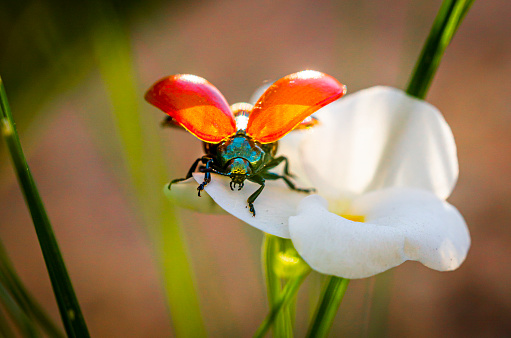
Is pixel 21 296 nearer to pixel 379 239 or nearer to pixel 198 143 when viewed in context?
pixel 379 239

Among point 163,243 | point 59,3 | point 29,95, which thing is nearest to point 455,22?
point 163,243

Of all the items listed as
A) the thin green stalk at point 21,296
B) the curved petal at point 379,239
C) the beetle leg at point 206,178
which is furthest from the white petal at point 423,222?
the thin green stalk at point 21,296

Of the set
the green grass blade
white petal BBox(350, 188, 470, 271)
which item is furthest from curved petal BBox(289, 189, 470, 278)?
the green grass blade

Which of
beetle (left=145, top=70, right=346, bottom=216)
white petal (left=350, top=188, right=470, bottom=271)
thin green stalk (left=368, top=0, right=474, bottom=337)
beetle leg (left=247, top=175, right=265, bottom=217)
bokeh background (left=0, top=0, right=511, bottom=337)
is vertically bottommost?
bokeh background (left=0, top=0, right=511, bottom=337)

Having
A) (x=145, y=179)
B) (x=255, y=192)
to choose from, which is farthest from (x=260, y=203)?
(x=145, y=179)

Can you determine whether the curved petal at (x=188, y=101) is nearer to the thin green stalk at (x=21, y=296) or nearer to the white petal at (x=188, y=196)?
the white petal at (x=188, y=196)

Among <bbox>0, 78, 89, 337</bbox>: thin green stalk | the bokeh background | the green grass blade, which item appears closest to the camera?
<bbox>0, 78, 89, 337</bbox>: thin green stalk

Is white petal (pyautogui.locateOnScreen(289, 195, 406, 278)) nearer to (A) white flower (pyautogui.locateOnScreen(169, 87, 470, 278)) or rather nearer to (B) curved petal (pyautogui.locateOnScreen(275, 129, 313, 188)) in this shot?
(A) white flower (pyautogui.locateOnScreen(169, 87, 470, 278))
